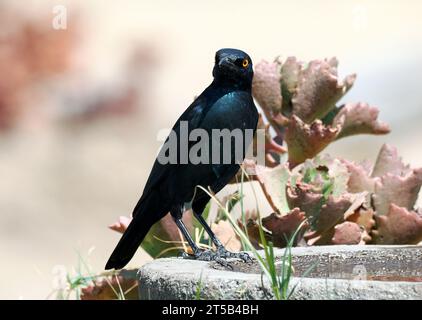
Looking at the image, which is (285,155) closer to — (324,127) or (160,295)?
(324,127)

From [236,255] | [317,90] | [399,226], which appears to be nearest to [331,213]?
[399,226]

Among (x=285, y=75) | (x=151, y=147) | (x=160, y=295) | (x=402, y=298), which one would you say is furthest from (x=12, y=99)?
(x=402, y=298)

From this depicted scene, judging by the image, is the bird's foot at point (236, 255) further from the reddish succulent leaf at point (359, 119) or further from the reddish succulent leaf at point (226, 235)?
the reddish succulent leaf at point (359, 119)

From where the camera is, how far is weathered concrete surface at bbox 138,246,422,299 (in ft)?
9.48

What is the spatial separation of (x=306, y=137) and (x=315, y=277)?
49.1 inches

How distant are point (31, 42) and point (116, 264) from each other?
542 centimetres

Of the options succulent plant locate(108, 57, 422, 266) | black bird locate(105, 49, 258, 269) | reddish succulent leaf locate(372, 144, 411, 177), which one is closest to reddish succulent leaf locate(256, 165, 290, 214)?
succulent plant locate(108, 57, 422, 266)

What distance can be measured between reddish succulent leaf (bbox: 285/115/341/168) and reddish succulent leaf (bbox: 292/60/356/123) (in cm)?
10

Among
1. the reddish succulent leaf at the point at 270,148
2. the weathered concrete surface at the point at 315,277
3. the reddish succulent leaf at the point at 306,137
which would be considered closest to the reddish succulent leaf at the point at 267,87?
the reddish succulent leaf at the point at 270,148

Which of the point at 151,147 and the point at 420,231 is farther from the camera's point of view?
the point at 151,147

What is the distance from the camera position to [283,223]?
13.8ft

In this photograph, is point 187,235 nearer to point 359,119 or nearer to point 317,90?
point 317,90
